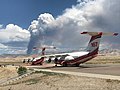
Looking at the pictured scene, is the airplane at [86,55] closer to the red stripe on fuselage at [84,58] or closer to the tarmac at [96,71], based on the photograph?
the red stripe on fuselage at [84,58]

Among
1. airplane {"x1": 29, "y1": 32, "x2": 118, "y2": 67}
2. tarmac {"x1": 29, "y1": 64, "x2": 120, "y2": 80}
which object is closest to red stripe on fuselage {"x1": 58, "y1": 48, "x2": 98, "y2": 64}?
airplane {"x1": 29, "y1": 32, "x2": 118, "y2": 67}

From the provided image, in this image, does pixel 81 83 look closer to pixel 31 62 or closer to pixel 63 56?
pixel 63 56

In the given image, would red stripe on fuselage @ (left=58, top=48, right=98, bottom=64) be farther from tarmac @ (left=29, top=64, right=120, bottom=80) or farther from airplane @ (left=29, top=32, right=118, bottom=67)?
tarmac @ (left=29, top=64, right=120, bottom=80)

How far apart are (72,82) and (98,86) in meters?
5.86

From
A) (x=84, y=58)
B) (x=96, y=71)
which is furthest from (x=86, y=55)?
(x=96, y=71)

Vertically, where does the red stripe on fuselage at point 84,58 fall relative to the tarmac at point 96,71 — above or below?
above

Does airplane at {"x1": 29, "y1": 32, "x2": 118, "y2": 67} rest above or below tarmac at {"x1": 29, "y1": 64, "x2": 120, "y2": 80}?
above

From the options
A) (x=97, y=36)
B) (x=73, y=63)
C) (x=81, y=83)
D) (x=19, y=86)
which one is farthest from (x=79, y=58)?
(x=81, y=83)

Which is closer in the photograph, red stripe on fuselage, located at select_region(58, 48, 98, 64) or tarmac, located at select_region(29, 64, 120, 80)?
tarmac, located at select_region(29, 64, 120, 80)

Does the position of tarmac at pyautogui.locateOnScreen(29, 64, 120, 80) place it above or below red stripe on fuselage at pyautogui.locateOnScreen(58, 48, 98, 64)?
below

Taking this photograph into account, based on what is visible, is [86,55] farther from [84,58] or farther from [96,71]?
[96,71]

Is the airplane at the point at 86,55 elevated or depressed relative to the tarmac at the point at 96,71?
elevated

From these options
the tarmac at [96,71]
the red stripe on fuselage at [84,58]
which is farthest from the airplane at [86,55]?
the tarmac at [96,71]

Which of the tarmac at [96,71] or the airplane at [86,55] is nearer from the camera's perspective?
the tarmac at [96,71]
